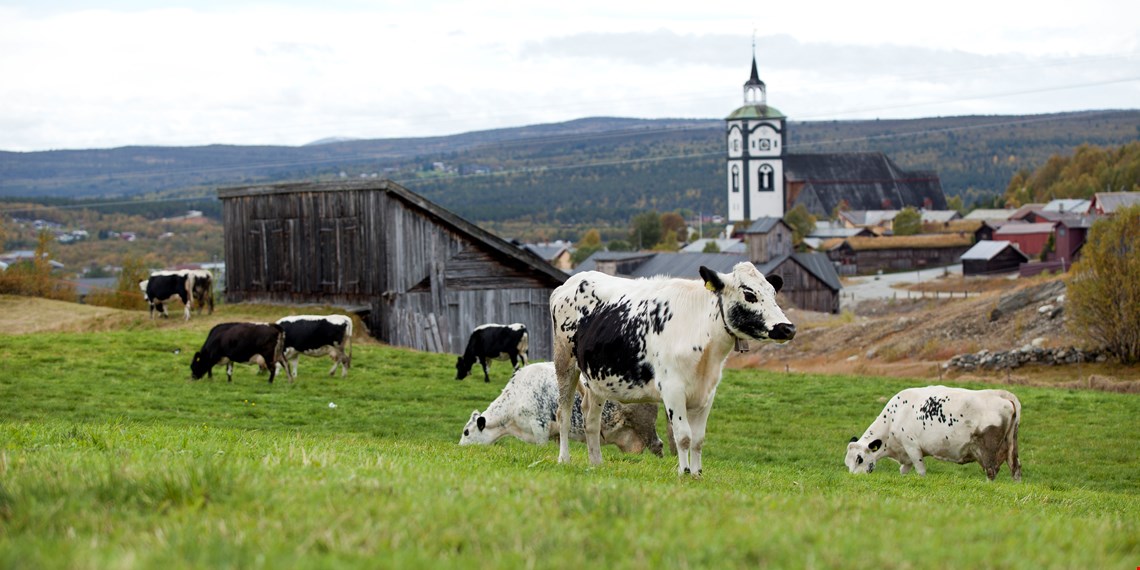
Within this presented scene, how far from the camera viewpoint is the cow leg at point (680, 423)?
34.4 feet

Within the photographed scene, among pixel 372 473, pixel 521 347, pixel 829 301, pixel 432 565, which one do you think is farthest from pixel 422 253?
pixel 829 301

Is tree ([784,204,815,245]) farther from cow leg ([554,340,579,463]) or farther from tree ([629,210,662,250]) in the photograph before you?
cow leg ([554,340,579,463])

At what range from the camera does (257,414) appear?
19.9 metres

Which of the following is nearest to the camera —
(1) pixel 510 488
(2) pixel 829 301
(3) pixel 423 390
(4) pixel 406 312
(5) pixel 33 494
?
(5) pixel 33 494

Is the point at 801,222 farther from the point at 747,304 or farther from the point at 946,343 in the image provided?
the point at 747,304

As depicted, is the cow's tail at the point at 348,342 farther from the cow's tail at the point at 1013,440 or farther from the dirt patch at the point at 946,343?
the dirt patch at the point at 946,343

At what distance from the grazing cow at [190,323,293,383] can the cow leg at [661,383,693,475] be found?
15.4 meters

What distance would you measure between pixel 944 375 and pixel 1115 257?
23.3 ft

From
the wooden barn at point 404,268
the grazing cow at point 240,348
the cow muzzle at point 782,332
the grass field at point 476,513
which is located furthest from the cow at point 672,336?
the wooden barn at point 404,268

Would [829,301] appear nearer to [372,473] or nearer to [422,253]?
[422,253]

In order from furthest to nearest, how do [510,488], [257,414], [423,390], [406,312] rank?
1. [406,312]
2. [423,390]
3. [257,414]
4. [510,488]

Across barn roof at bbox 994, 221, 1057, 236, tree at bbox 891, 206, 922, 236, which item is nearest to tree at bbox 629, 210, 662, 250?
tree at bbox 891, 206, 922, 236

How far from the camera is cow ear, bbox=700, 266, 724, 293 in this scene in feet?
34.0

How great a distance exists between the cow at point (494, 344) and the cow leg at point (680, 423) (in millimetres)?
16517
